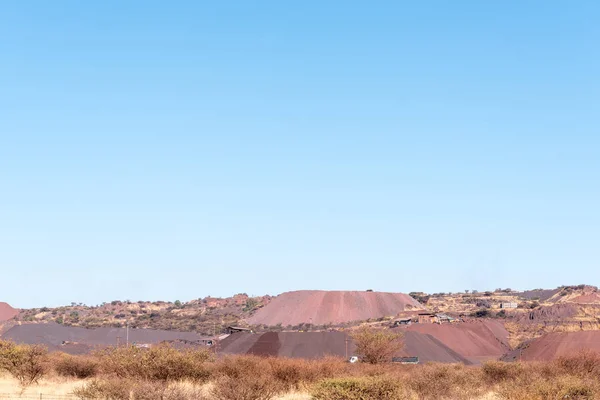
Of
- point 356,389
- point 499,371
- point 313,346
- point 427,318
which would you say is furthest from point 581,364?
point 427,318

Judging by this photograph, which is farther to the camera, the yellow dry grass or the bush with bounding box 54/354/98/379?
the bush with bounding box 54/354/98/379

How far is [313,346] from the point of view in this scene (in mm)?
109750

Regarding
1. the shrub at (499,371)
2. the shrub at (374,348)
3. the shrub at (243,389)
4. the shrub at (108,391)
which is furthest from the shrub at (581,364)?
the shrub at (108,391)

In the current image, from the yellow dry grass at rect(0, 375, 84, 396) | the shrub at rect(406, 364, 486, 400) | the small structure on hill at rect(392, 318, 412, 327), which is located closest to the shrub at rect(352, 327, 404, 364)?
the shrub at rect(406, 364, 486, 400)

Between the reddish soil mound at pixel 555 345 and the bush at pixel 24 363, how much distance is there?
67.9m

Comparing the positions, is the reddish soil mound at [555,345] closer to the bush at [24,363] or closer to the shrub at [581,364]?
the shrub at [581,364]

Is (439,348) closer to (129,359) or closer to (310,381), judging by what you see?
(310,381)

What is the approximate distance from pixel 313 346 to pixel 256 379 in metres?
69.4

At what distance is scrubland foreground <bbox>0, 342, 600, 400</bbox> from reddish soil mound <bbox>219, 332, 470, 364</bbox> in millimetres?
42605

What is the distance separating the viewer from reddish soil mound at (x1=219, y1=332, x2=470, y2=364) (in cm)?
10769

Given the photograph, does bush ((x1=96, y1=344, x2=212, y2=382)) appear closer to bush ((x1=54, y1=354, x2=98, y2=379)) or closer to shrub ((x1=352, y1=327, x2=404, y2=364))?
bush ((x1=54, y1=354, x2=98, y2=379))

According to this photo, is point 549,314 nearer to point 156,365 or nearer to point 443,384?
point 443,384

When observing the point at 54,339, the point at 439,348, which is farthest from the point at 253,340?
the point at 54,339

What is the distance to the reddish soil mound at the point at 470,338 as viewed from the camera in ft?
438
